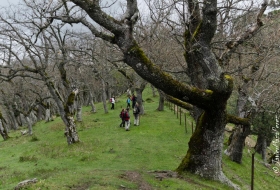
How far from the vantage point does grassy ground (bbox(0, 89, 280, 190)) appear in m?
12.1

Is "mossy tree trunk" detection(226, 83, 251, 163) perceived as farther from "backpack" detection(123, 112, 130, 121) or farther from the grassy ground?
"backpack" detection(123, 112, 130, 121)

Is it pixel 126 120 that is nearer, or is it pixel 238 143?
pixel 238 143

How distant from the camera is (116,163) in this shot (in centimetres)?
1717

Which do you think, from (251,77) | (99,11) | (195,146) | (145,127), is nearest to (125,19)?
(99,11)

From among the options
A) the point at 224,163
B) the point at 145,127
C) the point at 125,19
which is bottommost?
the point at 224,163

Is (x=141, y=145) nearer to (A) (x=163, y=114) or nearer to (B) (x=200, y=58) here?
(B) (x=200, y=58)

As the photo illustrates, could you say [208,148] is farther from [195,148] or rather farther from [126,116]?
[126,116]

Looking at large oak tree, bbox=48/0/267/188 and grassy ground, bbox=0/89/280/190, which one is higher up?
large oak tree, bbox=48/0/267/188

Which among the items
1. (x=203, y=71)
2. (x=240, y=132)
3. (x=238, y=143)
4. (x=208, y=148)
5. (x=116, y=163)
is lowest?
(x=116, y=163)

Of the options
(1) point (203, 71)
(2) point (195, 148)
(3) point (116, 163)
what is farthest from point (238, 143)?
(1) point (203, 71)

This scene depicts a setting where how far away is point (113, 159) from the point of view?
18.1m

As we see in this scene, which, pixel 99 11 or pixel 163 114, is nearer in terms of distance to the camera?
pixel 99 11

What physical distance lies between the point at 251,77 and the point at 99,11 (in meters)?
12.7

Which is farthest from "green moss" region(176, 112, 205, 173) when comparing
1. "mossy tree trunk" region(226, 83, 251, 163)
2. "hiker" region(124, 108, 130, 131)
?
"hiker" region(124, 108, 130, 131)
